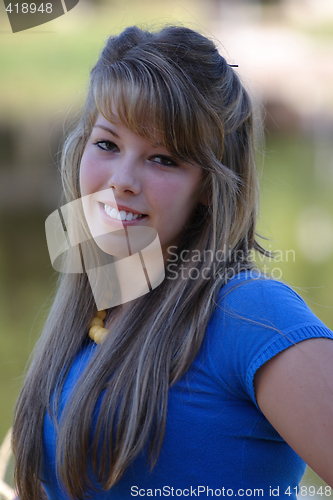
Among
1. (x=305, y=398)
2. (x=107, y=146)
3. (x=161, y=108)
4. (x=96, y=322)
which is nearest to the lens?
(x=305, y=398)

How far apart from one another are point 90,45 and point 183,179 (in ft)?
13.5

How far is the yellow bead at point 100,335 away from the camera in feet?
3.73

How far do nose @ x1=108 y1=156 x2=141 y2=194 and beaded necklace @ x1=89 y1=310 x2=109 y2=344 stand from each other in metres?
0.36

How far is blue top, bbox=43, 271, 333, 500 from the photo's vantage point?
87 centimetres

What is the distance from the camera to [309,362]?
2.54 feet

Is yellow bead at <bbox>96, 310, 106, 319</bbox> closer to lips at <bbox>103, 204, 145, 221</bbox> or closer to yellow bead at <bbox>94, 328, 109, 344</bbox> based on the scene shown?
yellow bead at <bbox>94, 328, 109, 344</bbox>

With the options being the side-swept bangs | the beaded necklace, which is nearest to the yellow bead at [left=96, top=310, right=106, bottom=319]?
the beaded necklace

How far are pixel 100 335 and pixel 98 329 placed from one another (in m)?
0.03

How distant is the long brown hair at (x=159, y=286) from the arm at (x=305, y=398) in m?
0.18

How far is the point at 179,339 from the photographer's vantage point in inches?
37.8

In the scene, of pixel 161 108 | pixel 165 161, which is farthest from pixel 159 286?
pixel 161 108

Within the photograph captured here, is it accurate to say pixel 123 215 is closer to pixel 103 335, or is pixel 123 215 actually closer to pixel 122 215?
pixel 122 215

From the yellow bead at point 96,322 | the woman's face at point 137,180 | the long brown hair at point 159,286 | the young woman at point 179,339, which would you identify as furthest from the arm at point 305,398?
the yellow bead at point 96,322

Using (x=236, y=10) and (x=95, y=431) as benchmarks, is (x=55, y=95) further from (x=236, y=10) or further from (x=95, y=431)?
(x=95, y=431)
